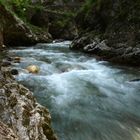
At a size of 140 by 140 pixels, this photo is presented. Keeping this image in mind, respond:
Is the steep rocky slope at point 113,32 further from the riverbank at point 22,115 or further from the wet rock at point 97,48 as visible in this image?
the riverbank at point 22,115

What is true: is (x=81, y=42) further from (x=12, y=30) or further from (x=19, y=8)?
(x=19, y=8)

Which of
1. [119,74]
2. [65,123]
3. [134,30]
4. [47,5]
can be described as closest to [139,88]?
[119,74]

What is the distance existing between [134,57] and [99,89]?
3.64 meters

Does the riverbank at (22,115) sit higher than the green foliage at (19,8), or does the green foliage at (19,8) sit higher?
the riverbank at (22,115)

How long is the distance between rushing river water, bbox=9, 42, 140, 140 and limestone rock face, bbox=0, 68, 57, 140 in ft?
2.90

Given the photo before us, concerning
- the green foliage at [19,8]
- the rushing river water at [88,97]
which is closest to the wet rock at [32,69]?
the rushing river water at [88,97]

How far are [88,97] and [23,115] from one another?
11.5 feet

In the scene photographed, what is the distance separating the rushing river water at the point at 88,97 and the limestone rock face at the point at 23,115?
34.8 inches

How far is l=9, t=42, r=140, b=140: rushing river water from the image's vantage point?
18.9ft

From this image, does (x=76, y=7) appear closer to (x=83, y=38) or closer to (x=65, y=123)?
(x=83, y=38)

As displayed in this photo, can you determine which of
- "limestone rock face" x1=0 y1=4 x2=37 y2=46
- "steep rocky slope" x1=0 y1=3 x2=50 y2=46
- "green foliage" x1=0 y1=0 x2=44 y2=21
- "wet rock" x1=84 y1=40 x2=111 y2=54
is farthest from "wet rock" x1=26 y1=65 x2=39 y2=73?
"green foliage" x1=0 y1=0 x2=44 y2=21

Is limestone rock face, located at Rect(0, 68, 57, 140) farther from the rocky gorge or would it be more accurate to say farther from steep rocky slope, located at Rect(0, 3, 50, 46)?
steep rocky slope, located at Rect(0, 3, 50, 46)

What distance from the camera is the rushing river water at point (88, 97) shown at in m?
5.75

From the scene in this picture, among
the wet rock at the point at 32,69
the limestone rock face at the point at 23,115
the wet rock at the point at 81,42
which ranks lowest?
the wet rock at the point at 81,42
